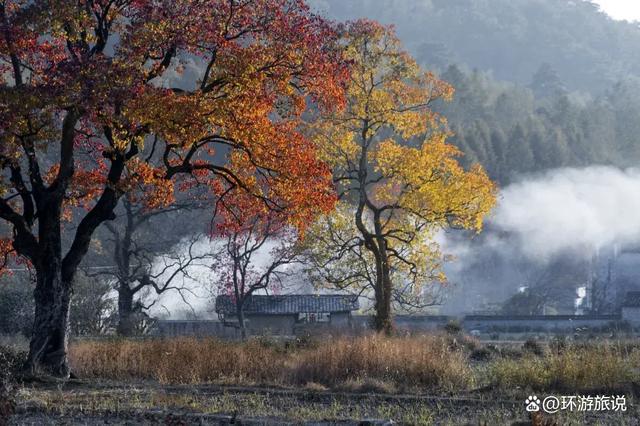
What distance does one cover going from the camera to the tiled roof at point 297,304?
52.0m

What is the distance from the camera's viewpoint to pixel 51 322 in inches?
741

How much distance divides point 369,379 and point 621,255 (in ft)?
174

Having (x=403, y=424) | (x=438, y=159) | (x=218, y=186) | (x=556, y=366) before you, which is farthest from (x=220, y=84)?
(x=438, y=159)

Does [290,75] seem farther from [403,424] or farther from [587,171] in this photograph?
[587,171]

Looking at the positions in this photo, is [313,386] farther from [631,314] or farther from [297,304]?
[631,314]

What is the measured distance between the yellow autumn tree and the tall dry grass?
40.0 feet

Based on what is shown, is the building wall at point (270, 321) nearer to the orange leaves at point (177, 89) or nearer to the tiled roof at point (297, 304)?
the tiled roof at point (297, 304)

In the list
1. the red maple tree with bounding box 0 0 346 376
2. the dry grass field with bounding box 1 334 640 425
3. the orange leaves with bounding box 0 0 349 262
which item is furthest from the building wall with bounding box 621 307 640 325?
the red maple tree with bounding box 0 0 346 376

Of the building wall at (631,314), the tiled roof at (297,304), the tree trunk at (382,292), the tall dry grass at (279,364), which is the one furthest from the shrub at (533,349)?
the building wall at (631,314)

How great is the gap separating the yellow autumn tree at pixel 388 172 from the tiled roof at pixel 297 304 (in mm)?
13151

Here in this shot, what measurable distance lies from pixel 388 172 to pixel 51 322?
19230 mm

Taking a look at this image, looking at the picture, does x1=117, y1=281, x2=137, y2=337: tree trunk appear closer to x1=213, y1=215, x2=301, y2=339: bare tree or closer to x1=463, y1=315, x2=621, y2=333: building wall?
x1=213, y1=215, x2=301, y2=339: bare tree

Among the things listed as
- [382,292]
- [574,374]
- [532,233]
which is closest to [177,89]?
[574,374]

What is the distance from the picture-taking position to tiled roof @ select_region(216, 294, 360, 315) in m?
52.0
